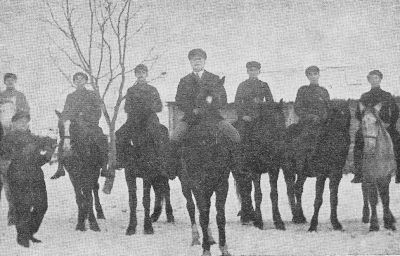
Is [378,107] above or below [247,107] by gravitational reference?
below

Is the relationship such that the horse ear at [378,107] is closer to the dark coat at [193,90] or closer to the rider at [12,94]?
the dark coat at [193,90]

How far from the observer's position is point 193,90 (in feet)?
18.4

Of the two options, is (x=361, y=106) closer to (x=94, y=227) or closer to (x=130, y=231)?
(x=130, y=231)

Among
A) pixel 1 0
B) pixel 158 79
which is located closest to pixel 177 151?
pixel 1 0

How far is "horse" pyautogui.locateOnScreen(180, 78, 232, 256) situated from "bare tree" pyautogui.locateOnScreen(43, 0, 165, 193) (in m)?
7.51

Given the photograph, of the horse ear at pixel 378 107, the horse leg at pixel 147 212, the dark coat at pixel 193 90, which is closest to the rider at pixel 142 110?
the horse leg at pixel 147 212

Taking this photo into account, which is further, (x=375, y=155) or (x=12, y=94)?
(x=12, y=94)

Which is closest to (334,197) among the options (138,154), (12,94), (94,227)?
(138,154)

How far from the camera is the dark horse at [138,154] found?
6.59 meters

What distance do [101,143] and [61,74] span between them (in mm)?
8434

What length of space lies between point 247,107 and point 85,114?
253 centimetres

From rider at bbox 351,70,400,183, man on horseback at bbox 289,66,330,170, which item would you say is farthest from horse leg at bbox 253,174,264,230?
rider at bbox 351,70,400,183

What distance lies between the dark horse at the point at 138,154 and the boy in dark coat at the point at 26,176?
43.5 inches

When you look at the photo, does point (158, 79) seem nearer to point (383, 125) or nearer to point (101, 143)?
point (101, 143)
